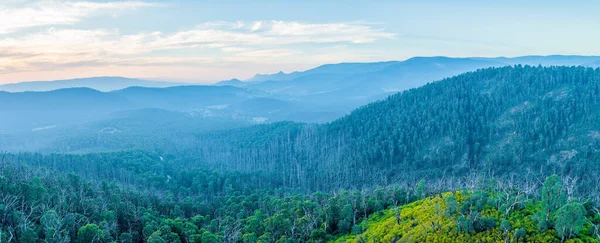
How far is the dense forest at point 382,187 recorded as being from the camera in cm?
5356

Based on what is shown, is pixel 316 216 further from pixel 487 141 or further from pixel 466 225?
pixel 487 141

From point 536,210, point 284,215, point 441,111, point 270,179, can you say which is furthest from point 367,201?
point 441,111

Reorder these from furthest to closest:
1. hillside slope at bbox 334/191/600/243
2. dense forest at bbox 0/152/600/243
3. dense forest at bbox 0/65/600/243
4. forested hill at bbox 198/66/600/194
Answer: forested hill at bbox 198/66/600/194 → dense forest at bbox 0/65/600/243 → dense forest at bbox 0/152/600/243 → hillside slope at bbox 334/191/600/243

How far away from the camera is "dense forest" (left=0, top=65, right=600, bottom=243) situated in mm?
53562

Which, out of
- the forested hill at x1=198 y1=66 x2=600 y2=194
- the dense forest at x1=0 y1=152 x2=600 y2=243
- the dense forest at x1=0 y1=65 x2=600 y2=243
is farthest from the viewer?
the forested hill at x1=198 y1=66 x2=600 y2=194

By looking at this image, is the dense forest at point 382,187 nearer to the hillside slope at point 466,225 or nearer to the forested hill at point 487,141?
the hillside slope at point 466,225

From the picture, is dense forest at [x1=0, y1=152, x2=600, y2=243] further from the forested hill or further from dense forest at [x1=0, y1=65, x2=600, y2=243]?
the forested hill

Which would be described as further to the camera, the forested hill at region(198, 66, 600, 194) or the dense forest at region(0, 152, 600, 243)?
the forested hill at region(198, 66, 600, 194)

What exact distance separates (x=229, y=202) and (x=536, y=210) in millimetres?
71491

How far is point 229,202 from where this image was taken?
104 metres

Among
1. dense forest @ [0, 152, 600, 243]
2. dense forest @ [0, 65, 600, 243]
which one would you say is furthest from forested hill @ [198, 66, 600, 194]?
dense forest @ [0, 152, 600, 243]

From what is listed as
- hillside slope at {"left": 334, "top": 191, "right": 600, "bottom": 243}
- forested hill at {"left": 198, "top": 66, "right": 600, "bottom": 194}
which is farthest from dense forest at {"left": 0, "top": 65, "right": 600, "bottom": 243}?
forested hill at {"left": 198, "top": 66, "right": 600, "bottom": 194}

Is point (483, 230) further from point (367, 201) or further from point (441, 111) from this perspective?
point (441, 111)

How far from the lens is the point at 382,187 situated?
97.4m
